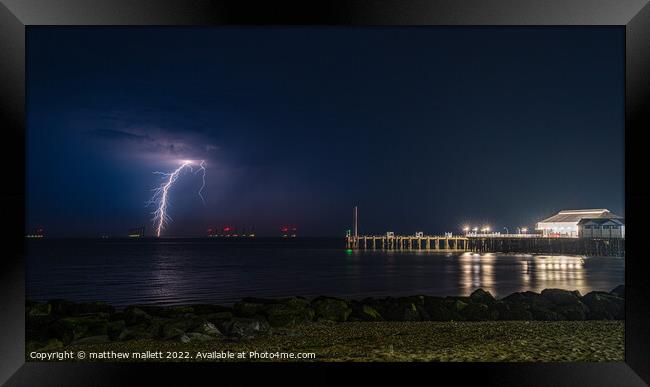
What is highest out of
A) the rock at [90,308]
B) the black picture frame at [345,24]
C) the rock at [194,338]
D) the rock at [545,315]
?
the black picture frame at [345,24]

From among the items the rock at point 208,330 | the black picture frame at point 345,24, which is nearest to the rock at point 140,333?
the rock at point 208,330

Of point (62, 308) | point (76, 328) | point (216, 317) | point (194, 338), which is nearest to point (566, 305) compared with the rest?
point (216, 317)

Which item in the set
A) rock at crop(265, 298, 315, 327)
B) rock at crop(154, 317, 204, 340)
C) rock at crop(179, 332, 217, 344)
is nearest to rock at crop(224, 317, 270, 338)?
rock at crop(179, 332, 217, 344)

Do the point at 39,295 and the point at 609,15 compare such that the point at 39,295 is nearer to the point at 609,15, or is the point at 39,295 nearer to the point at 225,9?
the point at 225,9

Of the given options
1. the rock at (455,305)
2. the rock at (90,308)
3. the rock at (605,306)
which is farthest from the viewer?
the rock at (90,308)

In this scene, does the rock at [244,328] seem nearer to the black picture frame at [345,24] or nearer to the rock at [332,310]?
the rock at [332,310]

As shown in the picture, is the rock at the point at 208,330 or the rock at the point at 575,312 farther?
the rock at the point at 575,312

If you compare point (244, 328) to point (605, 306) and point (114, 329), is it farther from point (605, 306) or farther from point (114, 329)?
point (605, 306)

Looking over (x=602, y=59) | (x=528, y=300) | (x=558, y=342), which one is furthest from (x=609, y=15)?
(x=602, y=59)
